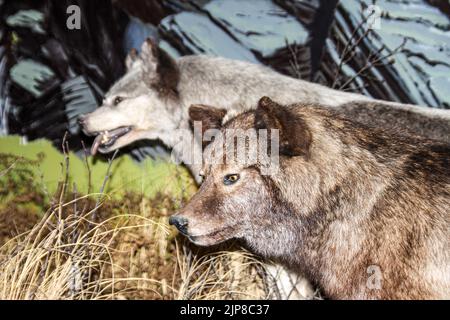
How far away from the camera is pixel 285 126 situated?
379 cm

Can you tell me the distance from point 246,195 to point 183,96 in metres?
2.63

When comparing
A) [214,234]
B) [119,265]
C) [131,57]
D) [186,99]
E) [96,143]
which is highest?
[214,234]

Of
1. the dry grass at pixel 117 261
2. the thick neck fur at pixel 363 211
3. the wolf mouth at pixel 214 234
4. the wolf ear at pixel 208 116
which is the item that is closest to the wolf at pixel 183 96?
the dry grass at pixel 117 261

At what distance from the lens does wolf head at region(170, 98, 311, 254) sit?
12.7ft

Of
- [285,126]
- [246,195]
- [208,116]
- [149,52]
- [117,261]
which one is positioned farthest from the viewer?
[149,52]

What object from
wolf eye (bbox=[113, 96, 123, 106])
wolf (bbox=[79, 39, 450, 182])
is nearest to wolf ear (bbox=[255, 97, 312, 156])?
wolf (bbox=[79, 39, 450, 182])

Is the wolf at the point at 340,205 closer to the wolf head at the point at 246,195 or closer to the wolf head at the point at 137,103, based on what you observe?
the wolf head at the point at 246,195

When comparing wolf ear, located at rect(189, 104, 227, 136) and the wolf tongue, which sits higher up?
wolf ear, located at rect(189, 104, 227, 136)

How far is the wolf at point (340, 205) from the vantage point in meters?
3.78

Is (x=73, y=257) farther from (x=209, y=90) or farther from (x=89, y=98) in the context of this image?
(x=89, y=98)

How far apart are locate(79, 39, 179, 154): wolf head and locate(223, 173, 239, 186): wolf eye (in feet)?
8.49

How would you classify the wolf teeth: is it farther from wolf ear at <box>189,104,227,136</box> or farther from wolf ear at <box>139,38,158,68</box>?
wolf ear at <box>189,104,227,136</box>

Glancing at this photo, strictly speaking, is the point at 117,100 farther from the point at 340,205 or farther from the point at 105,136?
the point at 340,205

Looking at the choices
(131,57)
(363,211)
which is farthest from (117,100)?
(363,211)
